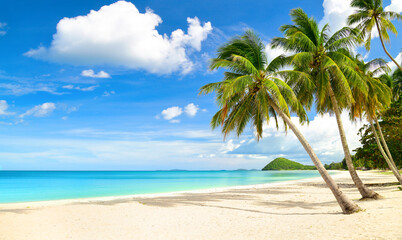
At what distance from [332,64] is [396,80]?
1516 cm

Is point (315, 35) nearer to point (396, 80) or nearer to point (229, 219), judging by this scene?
point (229, 219)

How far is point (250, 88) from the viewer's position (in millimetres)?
11039

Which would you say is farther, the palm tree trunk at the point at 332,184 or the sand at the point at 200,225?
the palm tree trunk at the point at 332,184

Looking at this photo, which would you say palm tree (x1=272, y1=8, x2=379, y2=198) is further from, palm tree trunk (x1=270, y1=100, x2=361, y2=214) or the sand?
the sand

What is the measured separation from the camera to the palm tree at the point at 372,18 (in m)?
13.0

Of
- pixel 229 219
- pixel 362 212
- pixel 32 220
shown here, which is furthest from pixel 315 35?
pixel 32 220

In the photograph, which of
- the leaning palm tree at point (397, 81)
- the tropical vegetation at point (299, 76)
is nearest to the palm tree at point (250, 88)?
the tropical vegetation at point (299, 76)

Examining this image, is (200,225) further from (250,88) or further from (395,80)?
(395,80)

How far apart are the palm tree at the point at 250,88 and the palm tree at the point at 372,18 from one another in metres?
5.65

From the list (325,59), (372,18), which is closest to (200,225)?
(325,59)

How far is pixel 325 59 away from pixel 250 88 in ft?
10.6

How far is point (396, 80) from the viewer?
21.0 m

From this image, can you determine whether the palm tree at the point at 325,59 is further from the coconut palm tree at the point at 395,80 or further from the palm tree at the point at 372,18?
the coconut palm tree at the point at 395,80

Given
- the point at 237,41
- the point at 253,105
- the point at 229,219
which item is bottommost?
the point at 229,219
